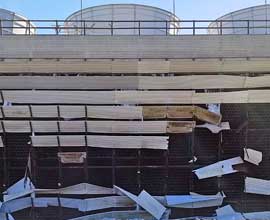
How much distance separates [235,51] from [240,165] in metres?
2.72

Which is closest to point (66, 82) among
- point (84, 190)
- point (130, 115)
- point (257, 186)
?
point (130, 115)

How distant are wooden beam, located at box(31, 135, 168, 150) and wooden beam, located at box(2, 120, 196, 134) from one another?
0.47 feet

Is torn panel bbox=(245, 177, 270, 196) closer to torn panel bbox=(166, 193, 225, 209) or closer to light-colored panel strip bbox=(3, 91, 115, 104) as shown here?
torn panel bbox=(166, 193, 225, 209)

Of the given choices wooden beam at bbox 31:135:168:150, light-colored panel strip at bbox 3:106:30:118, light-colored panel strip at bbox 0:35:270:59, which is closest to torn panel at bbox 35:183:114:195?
wooden beam at bbox 31:135:168:150

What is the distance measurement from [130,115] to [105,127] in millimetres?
656

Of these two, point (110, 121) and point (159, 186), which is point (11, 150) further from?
point (159, 186)

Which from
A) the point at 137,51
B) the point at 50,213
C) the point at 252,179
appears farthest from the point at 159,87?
the point at 50,213

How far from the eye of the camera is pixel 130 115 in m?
12.2

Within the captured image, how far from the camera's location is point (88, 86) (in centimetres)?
1220

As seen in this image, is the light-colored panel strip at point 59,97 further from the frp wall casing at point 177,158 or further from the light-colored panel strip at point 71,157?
the light-colored panel strip at point 71,157

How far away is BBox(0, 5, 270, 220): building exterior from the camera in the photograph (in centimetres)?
1216

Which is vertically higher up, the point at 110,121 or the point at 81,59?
the point at 81,59

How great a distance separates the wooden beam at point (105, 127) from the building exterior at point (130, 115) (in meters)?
0.02

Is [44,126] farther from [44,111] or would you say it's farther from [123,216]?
[123,216]
